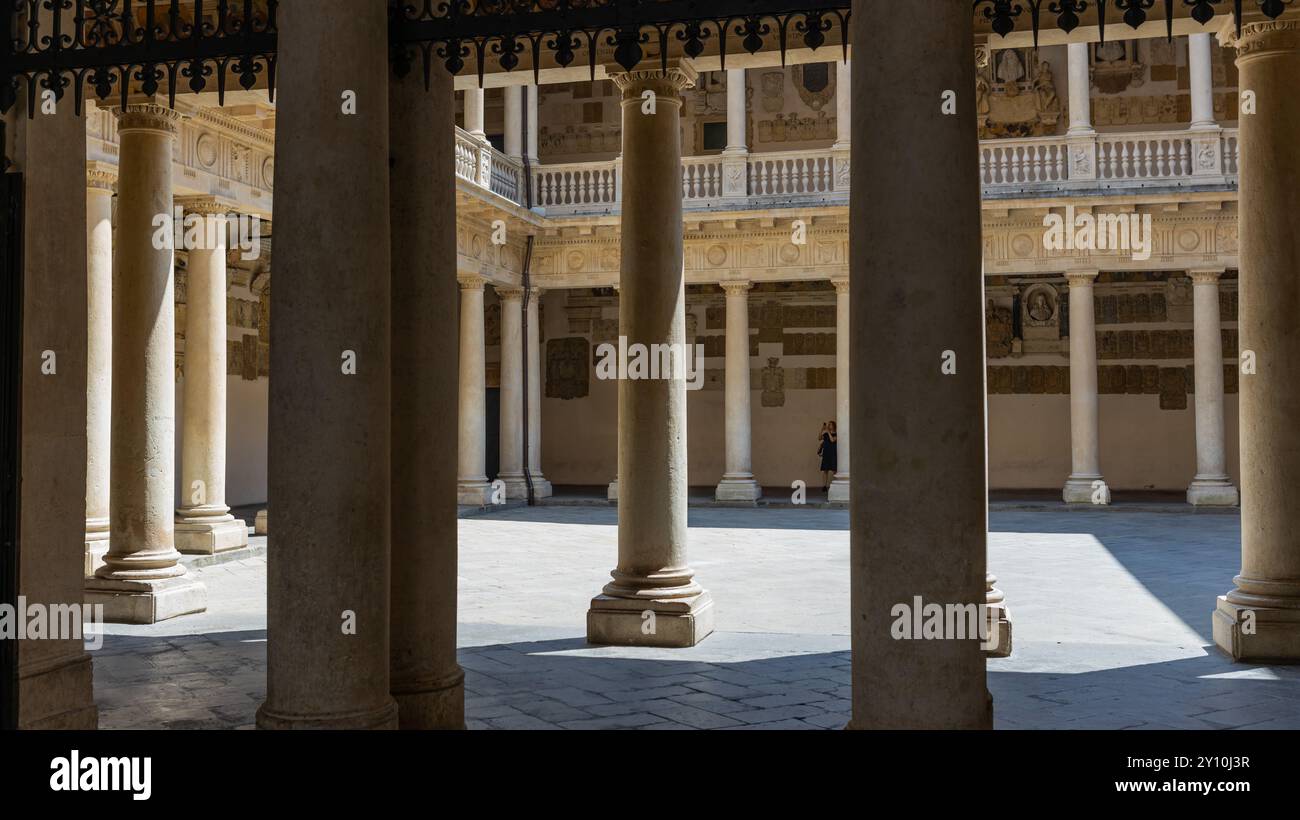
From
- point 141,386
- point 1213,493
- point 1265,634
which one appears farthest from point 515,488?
point 1265,634

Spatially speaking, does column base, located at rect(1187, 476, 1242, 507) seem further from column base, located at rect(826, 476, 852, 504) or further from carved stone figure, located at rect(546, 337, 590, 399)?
carved stone figure, located at rect(546, 337, 590, 399)

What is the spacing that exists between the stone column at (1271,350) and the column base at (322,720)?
568 centimetres

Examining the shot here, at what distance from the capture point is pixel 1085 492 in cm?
2025

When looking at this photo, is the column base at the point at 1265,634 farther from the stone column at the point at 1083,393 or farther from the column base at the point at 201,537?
the stone column at the point at 1083,393

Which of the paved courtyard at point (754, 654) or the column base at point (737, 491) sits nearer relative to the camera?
the paved courtyard at point (754, 654)

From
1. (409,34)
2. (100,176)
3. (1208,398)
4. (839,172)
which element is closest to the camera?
(409,34)

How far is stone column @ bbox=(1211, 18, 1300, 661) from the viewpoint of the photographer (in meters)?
7.35

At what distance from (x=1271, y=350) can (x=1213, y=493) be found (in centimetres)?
1372

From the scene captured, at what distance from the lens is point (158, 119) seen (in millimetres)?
9352

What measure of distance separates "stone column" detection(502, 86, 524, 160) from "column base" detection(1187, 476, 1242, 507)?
537 inches

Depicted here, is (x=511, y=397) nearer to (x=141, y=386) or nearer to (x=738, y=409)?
(x=738, y=409)

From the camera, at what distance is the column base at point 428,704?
512 centimetres

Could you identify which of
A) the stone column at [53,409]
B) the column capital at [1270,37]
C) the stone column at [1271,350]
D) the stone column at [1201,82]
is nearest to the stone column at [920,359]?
the stone column at [53,409]

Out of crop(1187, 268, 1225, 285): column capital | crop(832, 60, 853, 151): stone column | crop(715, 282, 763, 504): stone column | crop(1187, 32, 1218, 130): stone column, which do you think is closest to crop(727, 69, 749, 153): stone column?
crop(832, 60, 853, 151): stone column
